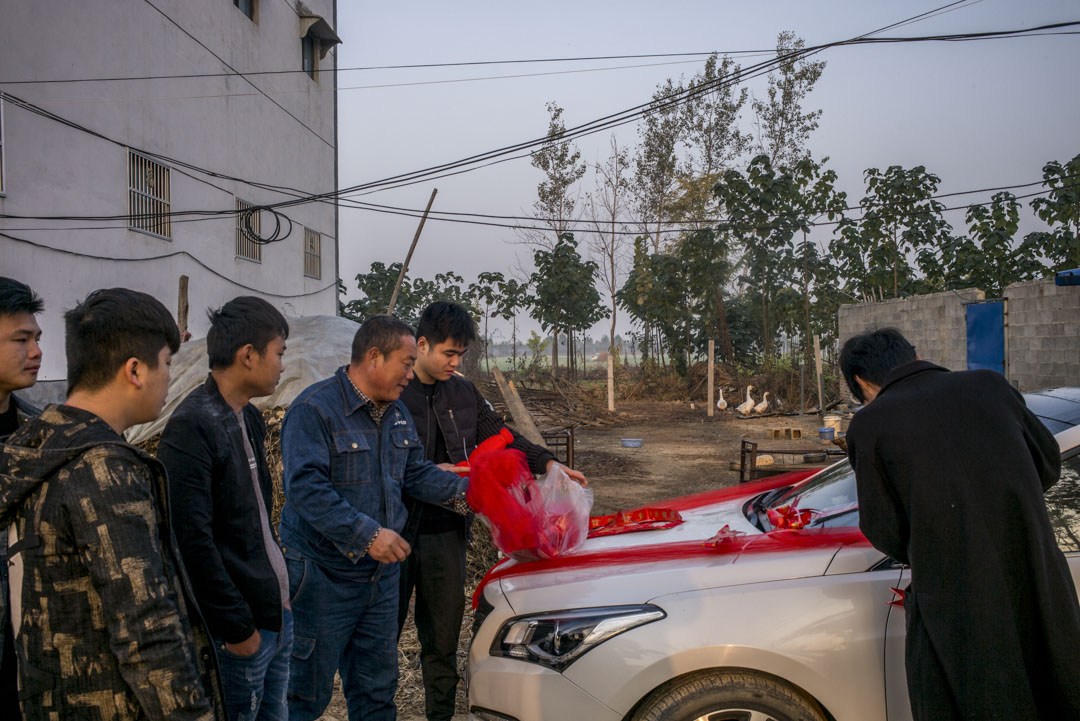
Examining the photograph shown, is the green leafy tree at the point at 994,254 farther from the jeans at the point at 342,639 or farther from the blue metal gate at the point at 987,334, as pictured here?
the jeans at the point at 342,639

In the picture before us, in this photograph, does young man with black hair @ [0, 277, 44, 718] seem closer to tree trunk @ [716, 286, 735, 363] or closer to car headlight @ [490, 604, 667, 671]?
car headlight @ [490, 604, 667, 671]

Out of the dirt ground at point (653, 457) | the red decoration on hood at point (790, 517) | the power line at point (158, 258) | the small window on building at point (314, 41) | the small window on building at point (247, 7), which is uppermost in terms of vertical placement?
the small window on building at point (314, 41)

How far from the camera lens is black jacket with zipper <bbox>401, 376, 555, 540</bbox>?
11.1 feet

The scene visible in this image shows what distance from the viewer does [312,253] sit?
17.8 m

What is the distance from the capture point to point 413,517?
10.4 ft

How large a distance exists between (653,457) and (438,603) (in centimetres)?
951

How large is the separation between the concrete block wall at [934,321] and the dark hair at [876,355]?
35.9 ft

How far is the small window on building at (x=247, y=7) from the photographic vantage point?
46.0 ft

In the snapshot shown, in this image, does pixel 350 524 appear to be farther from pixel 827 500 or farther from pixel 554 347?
Answer: pixel 554 347

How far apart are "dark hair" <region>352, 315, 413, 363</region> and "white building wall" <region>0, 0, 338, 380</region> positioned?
322 inches

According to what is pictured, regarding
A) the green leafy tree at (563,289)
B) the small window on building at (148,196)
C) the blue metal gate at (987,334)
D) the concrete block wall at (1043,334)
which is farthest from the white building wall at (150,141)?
the concrete block wall at (1043,334)

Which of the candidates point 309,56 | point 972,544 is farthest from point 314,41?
point 972,544

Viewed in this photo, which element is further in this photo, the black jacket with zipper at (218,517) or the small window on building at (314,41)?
the small window on building at (314,41)

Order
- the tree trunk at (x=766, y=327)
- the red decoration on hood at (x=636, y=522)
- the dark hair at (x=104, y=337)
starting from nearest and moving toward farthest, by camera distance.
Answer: the dark hair at (x=104, y=337), the red decoration on hood at (x=636, y=522), the tree trunk at (x=766, y=327)
